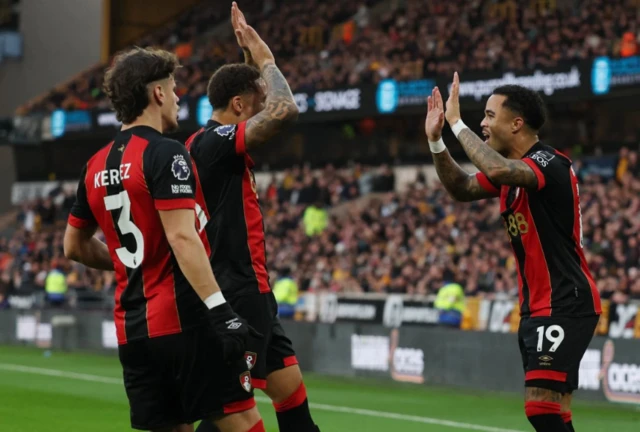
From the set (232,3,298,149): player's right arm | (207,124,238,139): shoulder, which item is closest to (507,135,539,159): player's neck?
(232,3,298,149): player's right arm

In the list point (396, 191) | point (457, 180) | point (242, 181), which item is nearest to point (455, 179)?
point (457, 180)

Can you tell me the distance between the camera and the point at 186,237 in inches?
189

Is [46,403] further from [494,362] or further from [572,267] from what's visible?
[572,267]

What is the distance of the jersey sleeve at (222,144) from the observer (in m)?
5.79

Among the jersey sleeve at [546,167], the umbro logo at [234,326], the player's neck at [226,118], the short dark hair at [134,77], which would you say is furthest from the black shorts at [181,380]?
the jersey sleeve at [546,167]

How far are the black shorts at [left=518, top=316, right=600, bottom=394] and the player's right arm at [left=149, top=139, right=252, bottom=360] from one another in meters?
1.95

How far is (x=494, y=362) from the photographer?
1555 cm

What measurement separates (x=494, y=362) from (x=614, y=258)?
14.7 feet

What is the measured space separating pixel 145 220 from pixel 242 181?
1.20 metres

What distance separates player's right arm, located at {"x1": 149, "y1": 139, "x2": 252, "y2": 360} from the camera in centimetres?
479

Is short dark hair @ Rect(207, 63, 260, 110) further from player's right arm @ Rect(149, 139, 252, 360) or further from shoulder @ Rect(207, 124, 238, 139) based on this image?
player's right arm @ Rect(149, 139, 252, 360)

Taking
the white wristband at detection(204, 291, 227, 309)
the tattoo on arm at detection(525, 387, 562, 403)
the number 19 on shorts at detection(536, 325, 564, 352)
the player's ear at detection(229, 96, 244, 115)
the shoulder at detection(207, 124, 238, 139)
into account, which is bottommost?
the tattoo on arm at detection(525, 387, 562, 403)

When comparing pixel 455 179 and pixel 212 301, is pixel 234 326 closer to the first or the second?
pixel 212 301

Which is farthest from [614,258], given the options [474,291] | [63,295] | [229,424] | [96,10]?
[96,10]
